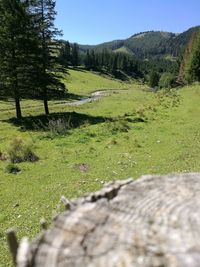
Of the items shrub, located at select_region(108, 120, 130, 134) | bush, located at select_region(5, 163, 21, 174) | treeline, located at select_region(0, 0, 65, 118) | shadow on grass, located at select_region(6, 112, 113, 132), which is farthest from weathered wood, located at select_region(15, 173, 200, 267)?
treeline, located at select_region(0, 0, 65, 118)

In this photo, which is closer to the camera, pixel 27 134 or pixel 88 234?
pixel 88 234

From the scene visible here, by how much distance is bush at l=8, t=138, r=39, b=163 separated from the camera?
741 inches

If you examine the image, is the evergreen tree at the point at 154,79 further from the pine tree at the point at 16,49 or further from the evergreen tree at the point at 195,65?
the pine tree at the point at 16,49

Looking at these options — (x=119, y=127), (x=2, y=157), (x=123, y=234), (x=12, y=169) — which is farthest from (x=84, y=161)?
(x=123, y=234)

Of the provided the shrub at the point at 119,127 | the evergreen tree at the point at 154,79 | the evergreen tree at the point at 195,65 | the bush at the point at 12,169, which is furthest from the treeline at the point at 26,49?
the evergreen tree at the point at 154,79

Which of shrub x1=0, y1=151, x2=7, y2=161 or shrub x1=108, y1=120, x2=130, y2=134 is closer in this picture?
shrub x1=0, y1=151, x2=7, y2=161

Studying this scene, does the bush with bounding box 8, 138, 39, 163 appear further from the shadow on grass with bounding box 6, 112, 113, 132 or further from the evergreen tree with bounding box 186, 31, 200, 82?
the evergreen tree with bounding box 186, 31, 200, 82

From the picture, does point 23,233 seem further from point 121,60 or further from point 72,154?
point 121,60

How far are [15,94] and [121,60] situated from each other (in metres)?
166

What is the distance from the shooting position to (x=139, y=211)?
141 inches

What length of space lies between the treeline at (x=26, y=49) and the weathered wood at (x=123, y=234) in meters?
30.7

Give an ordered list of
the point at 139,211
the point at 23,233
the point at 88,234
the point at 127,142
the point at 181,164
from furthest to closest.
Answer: the point at 127,142 → the point at 181,164 → the point at 23,233 → the point at 139,211 → the point at 88,234

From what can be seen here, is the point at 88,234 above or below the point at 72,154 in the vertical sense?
above

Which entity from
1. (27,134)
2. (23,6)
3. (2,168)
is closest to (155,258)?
(2,168)
